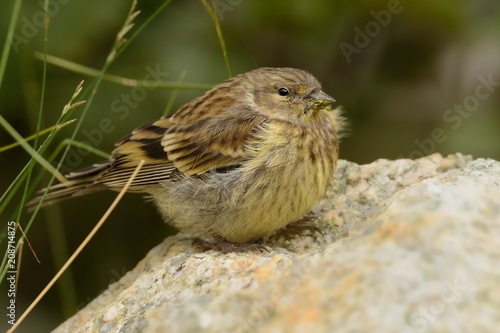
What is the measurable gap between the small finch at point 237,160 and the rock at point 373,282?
0.63 meters

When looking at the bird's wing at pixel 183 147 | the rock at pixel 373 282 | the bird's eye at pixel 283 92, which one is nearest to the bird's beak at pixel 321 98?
the bird's eye at pixel 283 92

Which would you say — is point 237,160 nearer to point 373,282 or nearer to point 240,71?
point 240,71

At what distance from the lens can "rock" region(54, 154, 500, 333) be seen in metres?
1.89

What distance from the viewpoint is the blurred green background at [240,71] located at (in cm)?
428

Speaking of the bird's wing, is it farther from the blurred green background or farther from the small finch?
the blurred green background

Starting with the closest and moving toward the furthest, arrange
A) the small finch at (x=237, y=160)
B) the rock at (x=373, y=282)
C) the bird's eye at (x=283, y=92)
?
the rock at (x=373, y=282) < the small finch at (x=237, y=160) < the bird's eye at (x=283, y=92)

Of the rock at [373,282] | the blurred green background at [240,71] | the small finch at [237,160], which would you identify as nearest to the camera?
the rock at [373,282]

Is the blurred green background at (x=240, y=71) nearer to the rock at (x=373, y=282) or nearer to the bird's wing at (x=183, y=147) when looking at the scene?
the bird's wing at (x=183, y=147)

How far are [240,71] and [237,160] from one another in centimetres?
98

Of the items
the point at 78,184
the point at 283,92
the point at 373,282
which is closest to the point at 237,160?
the point at 283,92

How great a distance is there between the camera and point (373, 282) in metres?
1.96

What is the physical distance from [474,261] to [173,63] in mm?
2637

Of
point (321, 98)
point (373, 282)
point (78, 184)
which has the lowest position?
point (78, 184)

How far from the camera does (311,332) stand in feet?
6.28
